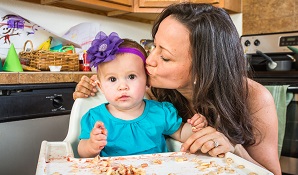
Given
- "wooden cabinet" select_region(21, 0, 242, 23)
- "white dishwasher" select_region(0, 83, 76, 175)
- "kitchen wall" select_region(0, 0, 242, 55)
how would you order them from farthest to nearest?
"wooden cabinet" select_region(21, 0, 242, 23), "kitchen wall" select_region(0, 0, 242, 55), "white dishwasher" select_region(0, 83, 76, 175)

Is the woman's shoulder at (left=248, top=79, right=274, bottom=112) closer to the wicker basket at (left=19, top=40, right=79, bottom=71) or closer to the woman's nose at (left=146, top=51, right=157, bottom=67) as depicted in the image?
the woman's nose at (left=146, top=51, right=157, bottom=67)

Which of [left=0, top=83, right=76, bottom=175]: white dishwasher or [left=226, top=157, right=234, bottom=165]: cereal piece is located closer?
[left=226, top=157, right=234, bottom=165]: cereal piece

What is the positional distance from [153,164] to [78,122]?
0.41 metres

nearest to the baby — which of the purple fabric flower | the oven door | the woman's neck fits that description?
the purple fabric flower

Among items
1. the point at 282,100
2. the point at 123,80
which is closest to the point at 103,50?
the point at 123,80

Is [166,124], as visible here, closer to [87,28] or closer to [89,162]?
[89,162]

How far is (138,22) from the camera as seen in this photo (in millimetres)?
Result: 3113

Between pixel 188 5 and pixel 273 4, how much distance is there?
192 centimetres

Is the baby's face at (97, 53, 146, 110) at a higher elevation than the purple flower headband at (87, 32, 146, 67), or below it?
below

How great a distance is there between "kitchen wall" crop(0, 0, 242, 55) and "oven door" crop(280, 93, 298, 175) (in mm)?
1204

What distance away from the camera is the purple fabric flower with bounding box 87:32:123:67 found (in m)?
0.92

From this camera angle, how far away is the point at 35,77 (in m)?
1.74

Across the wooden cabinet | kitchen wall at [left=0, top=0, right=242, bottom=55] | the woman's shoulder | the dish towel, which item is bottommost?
the dish towel

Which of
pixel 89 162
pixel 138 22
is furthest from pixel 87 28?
pixel 89 162
